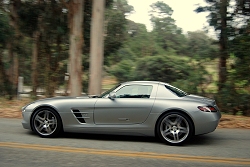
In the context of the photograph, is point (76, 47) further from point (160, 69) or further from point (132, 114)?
point (160, 69)

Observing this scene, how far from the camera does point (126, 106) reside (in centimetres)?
690

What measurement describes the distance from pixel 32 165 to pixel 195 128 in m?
3.39

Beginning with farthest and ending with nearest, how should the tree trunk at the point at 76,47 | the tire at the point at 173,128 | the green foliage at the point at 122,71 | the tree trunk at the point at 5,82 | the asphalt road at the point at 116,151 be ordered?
the green foliage at the point at 122,71 < the tree trunk at the point at 5,82 < the tree trunk at the point at 76,47 < the tire at the point at 173,128 < the asphalt road at the point at 116,151

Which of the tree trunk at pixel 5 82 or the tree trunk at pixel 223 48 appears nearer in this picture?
the tree trunk at pixel 223 48

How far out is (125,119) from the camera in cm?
691

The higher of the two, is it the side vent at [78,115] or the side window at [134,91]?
the side window at [134,91]

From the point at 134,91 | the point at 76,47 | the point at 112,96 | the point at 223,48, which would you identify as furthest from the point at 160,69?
the point at 112,96

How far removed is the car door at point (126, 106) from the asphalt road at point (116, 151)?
0.51 m

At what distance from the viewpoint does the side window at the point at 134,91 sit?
7082 mm

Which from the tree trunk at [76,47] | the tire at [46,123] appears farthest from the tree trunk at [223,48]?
the tire at [46,123]

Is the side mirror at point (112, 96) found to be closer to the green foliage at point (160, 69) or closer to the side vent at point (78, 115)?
the side vent at point (78, 115)

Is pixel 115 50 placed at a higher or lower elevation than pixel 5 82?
higher

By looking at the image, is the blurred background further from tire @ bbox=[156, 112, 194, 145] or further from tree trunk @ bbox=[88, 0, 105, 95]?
tire @ bbox=[156, 112, 194, 145]

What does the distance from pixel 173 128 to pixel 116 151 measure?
4.64ft
